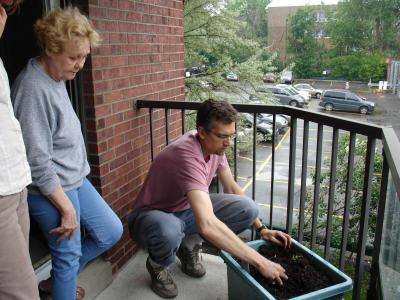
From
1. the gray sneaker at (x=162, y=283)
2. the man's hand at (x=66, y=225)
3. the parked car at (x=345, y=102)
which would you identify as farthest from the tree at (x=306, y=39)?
the man's hand at (x=66, y=225)

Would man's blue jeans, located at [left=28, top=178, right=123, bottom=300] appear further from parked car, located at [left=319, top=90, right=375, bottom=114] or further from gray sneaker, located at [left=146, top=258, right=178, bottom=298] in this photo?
parked car, located at [left=319, top=90, right=375, bottom=114]

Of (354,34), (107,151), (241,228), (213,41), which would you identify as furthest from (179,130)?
(354,34)

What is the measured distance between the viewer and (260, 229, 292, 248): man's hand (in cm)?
198

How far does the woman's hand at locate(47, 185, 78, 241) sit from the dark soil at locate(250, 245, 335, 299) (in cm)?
83

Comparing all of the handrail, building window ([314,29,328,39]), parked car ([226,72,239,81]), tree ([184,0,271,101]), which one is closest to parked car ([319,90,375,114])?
tree ([184,0,271,101])

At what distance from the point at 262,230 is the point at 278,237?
0.10 meters

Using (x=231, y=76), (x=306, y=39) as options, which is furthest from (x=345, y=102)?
(x=306, y=39)

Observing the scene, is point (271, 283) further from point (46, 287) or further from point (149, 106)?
point (149, 106)

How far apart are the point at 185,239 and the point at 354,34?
41.3 metres

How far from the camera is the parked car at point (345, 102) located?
25.1 metres

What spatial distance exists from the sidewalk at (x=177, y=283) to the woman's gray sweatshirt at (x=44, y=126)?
86 cm

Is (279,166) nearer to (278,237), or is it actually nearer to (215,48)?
(215,48)

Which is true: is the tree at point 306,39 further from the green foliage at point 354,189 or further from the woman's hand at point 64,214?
the woman's hand at point 64,214

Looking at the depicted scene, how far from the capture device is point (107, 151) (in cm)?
239
